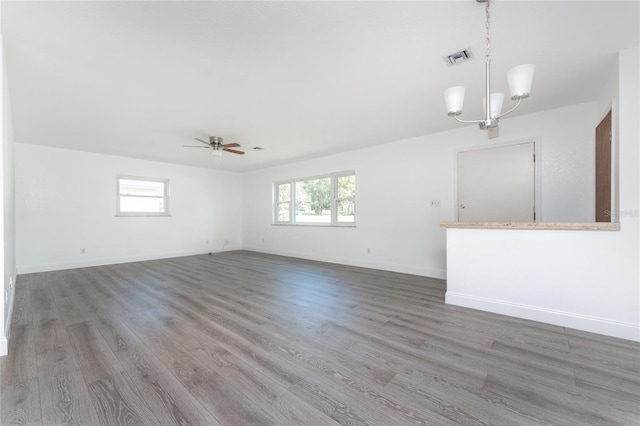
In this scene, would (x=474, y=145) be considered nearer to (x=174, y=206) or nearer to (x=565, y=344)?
(x=565, y=344)

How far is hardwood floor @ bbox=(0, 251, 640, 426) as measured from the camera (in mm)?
1397

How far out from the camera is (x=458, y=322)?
2551 mm

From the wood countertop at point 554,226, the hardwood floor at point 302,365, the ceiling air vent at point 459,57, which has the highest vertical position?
the ceiling air vent at point 459,57

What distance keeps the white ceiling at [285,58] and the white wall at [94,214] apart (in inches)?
67.0

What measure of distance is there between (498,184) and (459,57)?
2376 millimetres

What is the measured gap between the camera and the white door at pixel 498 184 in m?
3.67

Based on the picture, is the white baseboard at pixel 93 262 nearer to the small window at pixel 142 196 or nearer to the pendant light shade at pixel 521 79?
the small window at pixel 142 196

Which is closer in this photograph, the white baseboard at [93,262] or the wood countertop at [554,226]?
the wood countertop at [554,226]

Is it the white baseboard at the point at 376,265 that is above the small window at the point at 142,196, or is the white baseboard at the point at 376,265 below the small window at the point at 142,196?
below

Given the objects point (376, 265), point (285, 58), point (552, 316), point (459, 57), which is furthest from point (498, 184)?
point (285, 58)

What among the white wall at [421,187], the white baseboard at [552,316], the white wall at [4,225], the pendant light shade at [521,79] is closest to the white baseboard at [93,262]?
the white wall at [421,187]

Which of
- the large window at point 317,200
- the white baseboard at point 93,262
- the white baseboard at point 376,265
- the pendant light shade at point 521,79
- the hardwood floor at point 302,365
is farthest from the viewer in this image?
the large window at point 317,200

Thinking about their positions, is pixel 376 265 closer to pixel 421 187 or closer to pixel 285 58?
pixel 421 187

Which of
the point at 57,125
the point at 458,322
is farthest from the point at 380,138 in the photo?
the point at 57,125
